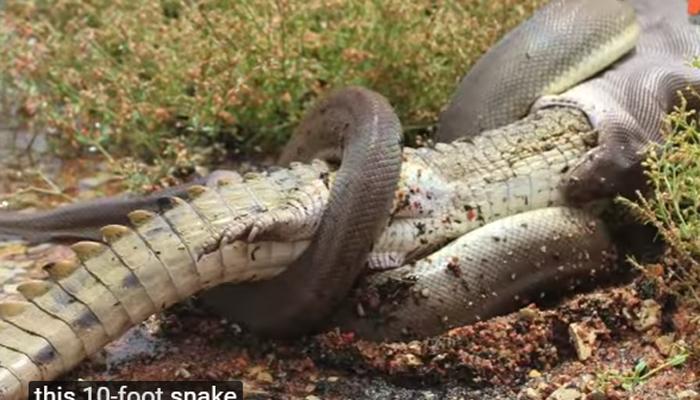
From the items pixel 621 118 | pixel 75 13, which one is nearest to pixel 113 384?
pixel 621 118

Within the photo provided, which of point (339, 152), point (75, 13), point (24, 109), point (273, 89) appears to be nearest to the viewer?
point (339, 152)

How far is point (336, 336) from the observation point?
15.8 ft

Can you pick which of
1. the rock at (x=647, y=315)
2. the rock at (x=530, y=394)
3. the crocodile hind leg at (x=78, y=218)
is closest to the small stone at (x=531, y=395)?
the rock at (x=530, y=394)

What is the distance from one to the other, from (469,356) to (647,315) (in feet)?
2.35

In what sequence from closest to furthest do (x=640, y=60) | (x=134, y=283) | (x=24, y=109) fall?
(x=134, y=283) < (x=640, y=60) < (x=24, y=109)

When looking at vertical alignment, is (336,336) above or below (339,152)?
below

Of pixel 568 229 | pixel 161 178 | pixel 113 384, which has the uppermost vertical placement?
pixel 161 178

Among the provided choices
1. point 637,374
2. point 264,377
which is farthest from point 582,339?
point 264,377

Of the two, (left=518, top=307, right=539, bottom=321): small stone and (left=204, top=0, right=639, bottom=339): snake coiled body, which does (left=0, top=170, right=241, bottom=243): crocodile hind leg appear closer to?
(left=204, top=0, right=639, bottom=339): snake coiled body

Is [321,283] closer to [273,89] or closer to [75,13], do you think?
[273,89]

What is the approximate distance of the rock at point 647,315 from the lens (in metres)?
4.89

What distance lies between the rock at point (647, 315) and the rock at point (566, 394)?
523mm

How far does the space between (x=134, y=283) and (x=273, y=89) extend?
211cm

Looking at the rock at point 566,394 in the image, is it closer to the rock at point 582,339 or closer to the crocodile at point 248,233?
the rock at point 582,339
